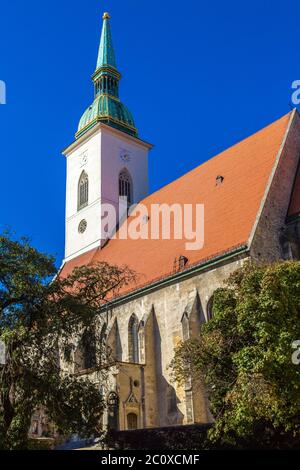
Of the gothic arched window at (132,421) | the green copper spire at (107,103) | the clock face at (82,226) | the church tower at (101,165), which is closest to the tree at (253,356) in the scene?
the gothic arched window at (132,421)

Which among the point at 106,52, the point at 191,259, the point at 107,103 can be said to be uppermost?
the point at 106,52

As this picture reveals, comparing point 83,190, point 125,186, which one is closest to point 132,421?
point 125,186

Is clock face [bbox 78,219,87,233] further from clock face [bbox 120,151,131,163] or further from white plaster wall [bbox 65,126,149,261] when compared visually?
clock face [bbox 120,151,131,163]

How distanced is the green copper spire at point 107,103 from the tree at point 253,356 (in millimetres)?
23689

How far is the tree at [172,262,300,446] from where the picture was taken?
1165 centimetres

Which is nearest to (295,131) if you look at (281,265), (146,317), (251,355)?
(146,317)

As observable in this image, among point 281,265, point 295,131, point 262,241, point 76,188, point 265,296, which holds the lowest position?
point 265,296

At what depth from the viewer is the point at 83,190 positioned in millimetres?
35312

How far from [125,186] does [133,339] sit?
13.6 metres

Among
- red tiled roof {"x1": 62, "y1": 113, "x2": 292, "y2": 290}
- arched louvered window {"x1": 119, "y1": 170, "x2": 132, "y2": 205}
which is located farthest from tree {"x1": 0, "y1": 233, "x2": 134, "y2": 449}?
arched louvered window {"x1": 119, "y1": 170, "x2": 132, "y2": 205}

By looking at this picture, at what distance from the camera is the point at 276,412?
11945mm

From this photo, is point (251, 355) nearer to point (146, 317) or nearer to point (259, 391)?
point (259, 391)

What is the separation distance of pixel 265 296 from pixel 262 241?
7064 millimetres

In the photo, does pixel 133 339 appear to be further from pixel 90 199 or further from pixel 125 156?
pixel 125 156
